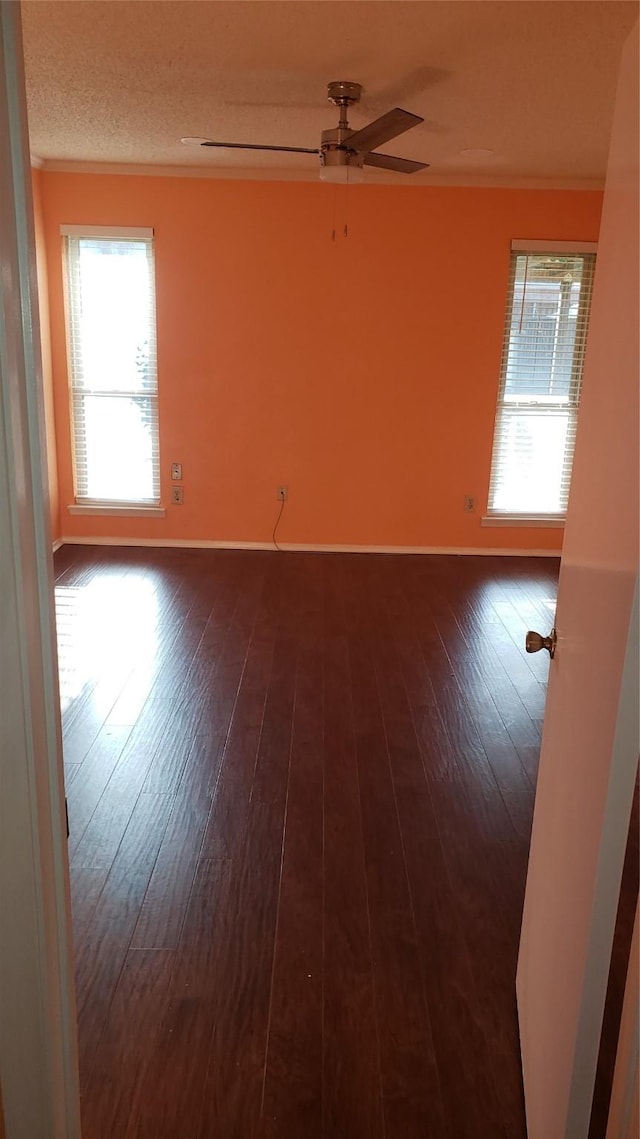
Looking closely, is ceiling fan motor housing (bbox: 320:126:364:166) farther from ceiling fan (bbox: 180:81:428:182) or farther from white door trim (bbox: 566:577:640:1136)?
white door trim (bbox: 566:577:640:1136)

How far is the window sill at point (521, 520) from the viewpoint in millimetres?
5957

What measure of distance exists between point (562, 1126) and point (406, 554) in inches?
186

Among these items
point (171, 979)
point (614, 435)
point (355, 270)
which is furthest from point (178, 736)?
point (355, 270)

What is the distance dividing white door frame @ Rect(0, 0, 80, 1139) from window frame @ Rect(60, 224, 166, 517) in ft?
15.6

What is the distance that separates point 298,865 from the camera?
2.53m

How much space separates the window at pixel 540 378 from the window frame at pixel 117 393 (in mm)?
2341

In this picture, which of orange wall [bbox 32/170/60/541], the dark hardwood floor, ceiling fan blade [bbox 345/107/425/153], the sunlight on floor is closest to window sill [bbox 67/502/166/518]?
orange wall [bbox 32/170/60/541]

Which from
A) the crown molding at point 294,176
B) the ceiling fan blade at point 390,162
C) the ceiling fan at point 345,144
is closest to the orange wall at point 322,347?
the crown molding at point 294,176

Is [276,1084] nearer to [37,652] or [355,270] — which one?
[37,652]

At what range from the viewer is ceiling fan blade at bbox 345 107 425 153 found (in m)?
2.95

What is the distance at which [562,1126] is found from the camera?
1370 millimetres

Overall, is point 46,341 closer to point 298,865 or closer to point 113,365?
point 113,365

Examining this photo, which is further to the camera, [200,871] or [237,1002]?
[200,871]

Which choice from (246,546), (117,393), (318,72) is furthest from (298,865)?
(117,393)
